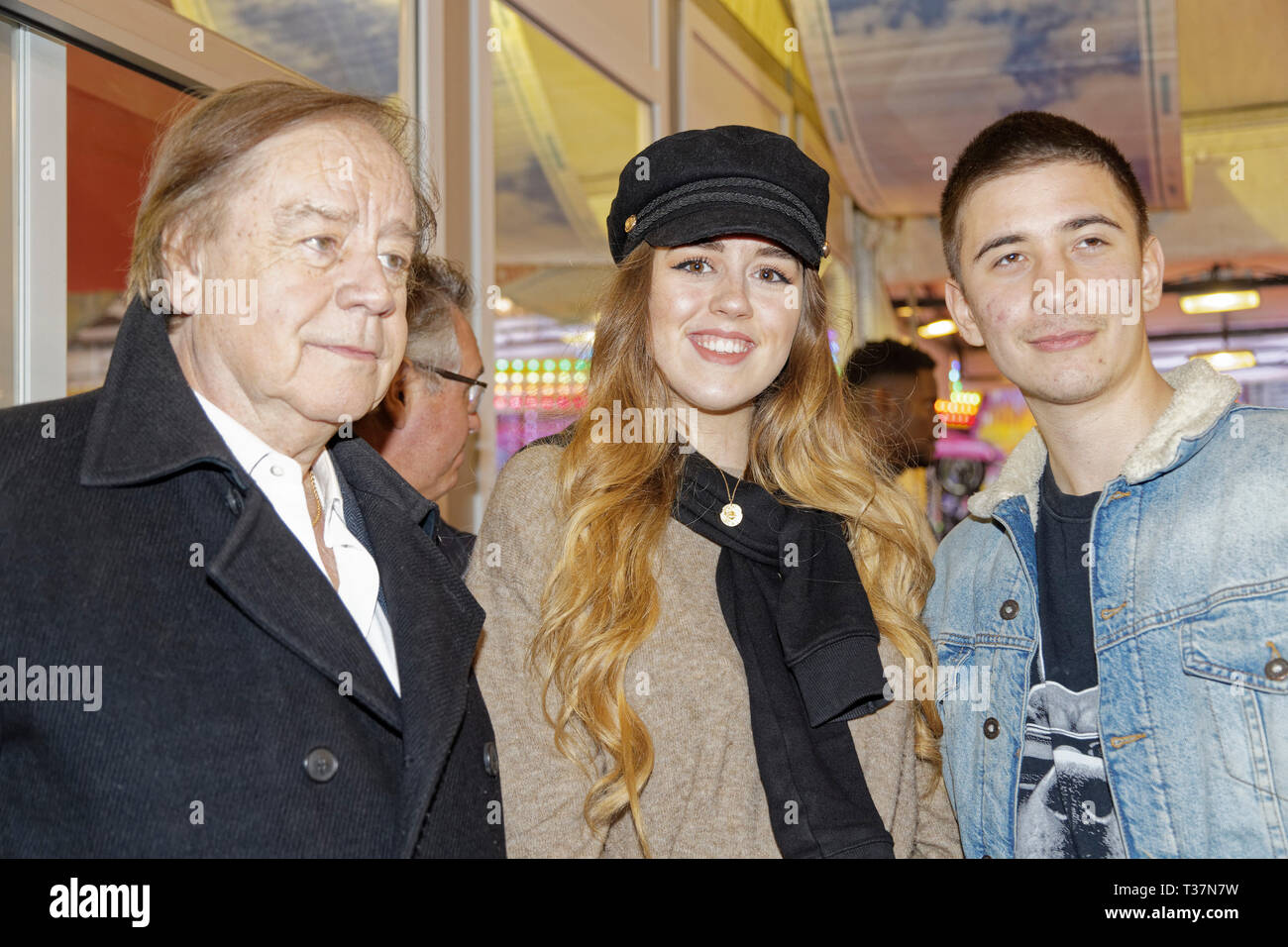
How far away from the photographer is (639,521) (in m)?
1.85

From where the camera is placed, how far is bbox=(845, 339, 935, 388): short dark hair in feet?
15.3

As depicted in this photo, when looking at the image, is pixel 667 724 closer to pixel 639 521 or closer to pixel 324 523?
pixel 639 521

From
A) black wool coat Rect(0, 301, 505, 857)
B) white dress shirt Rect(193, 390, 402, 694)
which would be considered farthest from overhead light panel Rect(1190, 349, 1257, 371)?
black wool coat Rect(0, 301, 505, 857)

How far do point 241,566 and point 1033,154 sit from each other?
4.85 ft

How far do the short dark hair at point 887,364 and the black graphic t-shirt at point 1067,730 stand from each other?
274 centimetres

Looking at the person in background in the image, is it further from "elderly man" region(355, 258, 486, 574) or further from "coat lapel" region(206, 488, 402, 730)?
"coat lapel" region(206, 488, 402, 730)

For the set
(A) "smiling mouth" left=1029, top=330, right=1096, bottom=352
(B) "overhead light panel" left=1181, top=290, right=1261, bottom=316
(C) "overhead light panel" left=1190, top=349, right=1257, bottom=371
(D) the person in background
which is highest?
(B) "overhead light panel" left=1181, top=290, right=1261, bottom=316

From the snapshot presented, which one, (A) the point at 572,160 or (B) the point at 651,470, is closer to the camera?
(B) the point at 651,470

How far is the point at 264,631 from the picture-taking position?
126cm

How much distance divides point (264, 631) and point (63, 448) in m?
0.30
